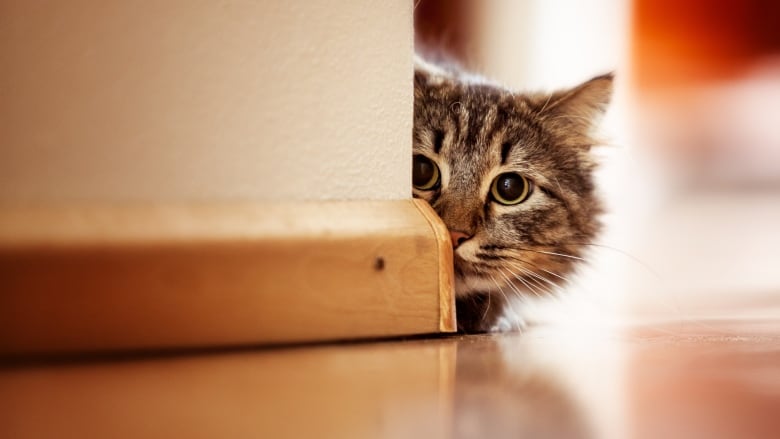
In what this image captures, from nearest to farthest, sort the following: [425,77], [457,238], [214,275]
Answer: [214,275]
[457,238]
[425,77]

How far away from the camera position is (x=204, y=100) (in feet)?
2.84

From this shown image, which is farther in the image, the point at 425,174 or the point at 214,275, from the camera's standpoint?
the point at 425,174

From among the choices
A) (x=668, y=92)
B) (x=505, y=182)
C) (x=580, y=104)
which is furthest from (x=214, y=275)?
(x=668, y=92)

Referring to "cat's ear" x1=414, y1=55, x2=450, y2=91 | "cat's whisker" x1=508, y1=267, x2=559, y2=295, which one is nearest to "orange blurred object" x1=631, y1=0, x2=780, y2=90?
"cat's ear" x1=414, y1=55, x2=450, y2=91

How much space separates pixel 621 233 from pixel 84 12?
192cm

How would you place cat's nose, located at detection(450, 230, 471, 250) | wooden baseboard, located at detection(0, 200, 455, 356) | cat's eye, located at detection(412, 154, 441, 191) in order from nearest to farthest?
wooden baseboard, located at detection(0, 200, 455, 356), cat's nose, located at detection(450, 230, 471, 250), cat's eye, located at detection(412, 154, 441, 191)

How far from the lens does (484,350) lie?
892 mm

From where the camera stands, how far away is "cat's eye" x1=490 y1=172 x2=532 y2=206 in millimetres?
1211

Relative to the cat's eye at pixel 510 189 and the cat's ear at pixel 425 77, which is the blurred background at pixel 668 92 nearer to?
the cat's ear at pixel 425 77

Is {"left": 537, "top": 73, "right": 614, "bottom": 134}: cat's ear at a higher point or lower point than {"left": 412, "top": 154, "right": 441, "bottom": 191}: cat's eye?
higher

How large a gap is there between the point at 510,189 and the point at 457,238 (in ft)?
0.64

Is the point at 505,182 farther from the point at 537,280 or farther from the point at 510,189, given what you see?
the point at 537,280

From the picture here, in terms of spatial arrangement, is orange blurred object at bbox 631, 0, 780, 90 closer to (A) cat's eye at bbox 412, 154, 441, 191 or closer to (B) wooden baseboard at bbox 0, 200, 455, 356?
(A) cat's eye at bbox 412, 154, 441, 191

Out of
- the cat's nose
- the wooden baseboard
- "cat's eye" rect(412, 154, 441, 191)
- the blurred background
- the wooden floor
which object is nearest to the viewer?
the wooden floor
